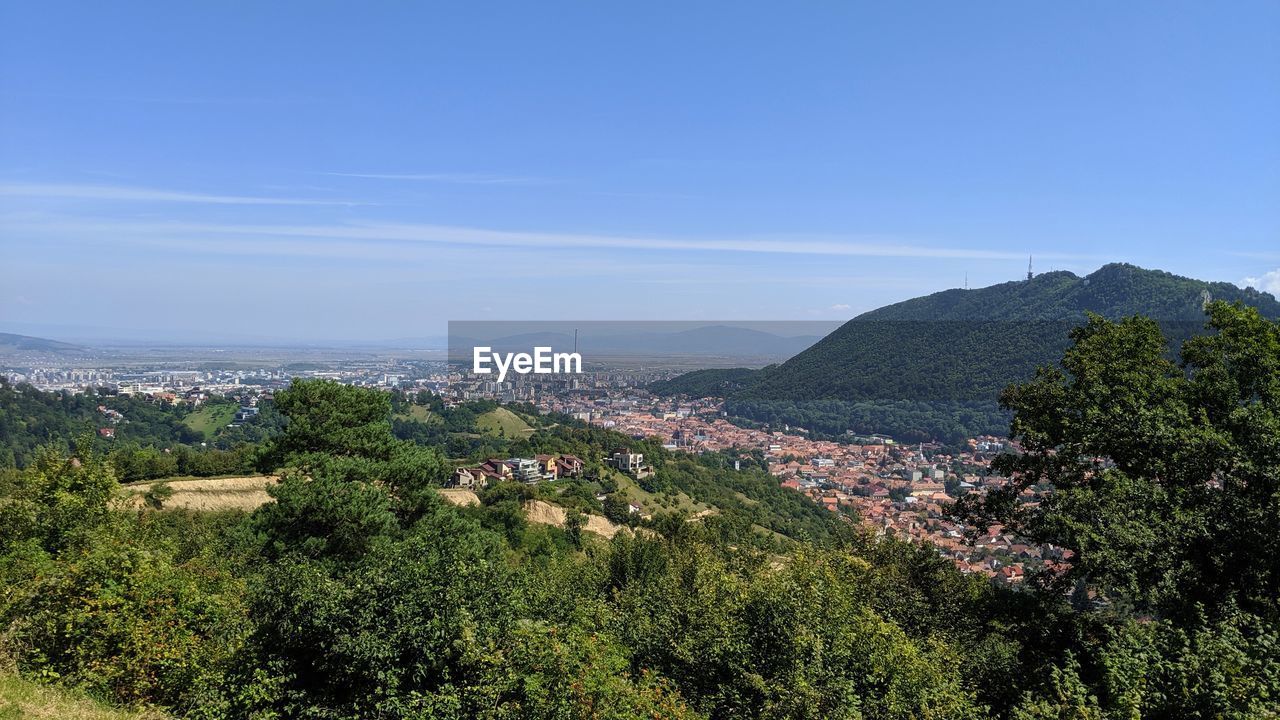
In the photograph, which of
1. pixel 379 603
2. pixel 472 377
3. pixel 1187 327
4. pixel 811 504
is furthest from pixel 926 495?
pixel 472 377

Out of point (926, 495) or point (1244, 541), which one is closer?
point (1244, 541)

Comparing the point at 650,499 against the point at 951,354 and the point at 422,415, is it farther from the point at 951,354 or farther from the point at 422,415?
the point at 951,354

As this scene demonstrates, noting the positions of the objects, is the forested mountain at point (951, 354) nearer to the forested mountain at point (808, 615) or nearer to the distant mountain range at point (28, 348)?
the forested mountain at point (808, 615)

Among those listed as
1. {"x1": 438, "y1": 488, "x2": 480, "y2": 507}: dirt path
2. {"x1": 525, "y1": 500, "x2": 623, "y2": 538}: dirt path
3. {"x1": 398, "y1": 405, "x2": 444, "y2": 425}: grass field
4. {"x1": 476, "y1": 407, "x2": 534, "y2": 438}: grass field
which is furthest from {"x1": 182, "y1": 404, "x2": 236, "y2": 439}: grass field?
{"x1": 525, "y1": 500, "x2": 623, "y2": 538}: dirt path

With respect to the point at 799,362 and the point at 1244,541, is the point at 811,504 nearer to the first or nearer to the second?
the point at 1244,541

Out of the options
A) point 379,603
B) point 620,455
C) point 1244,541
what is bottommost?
point 620,455

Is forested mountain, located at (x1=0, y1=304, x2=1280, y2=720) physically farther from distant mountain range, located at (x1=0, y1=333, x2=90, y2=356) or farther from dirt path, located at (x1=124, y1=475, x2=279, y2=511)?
distant mountain range, located at (x1=0, y1=333, x2=90, y2=356)

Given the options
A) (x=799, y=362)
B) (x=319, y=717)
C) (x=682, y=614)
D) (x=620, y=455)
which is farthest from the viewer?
(x=799, y=362)

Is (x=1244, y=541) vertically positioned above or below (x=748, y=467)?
above
